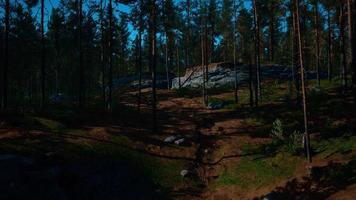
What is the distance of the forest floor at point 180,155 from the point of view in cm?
2189

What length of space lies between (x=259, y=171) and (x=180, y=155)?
5.94 meters

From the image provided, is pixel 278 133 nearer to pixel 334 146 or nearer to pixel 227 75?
pixel 334 146

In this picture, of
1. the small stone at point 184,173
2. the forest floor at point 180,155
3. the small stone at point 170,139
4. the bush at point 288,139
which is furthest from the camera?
the small stone at point 170,139

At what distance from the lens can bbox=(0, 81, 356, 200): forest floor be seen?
71.8ft

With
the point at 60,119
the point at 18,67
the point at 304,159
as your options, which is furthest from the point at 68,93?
the point at 304,159

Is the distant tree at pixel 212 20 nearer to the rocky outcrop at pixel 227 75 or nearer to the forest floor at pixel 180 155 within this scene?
the rocky outcrop at pixel 227 75

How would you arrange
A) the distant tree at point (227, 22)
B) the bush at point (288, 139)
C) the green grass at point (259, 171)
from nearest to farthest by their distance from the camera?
the green grass at point (259, 171), the bush at point (288, 139), the distant tree at point (227, 22)

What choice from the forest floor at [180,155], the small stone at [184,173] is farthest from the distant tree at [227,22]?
the small stone at [184,173]

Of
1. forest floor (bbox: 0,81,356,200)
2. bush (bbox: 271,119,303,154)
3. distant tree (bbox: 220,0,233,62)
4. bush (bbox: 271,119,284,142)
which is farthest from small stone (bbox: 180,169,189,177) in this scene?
distant tree (bbox: 220,0,233,62)

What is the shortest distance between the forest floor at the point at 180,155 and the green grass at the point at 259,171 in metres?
0.06

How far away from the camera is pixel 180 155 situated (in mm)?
29375

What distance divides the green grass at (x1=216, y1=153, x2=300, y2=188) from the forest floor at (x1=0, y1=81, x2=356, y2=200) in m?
0.06

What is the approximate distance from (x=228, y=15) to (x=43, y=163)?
47739 millimetres

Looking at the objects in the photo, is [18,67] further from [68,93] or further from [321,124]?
[321,124]
